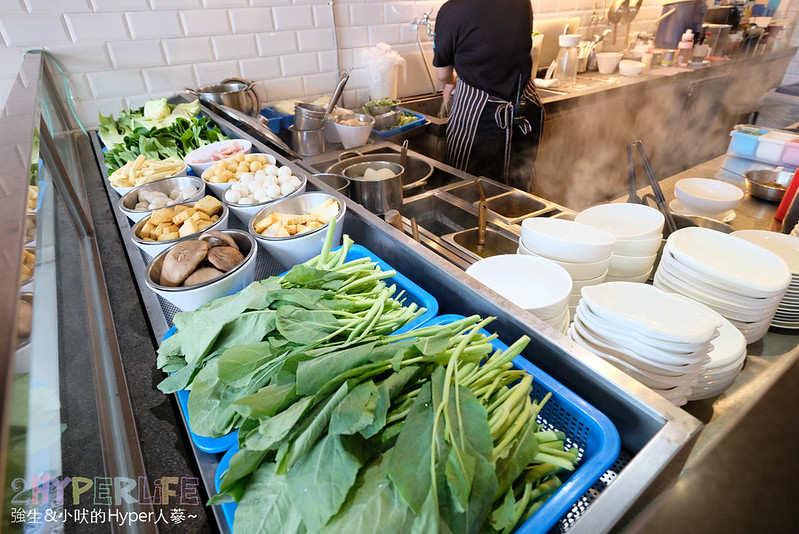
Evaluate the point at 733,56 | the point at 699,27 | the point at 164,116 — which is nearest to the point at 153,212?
the point at 164,116

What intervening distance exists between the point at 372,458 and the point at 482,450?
17 centimetres

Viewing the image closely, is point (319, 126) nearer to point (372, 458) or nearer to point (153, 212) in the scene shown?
point (153, 212)

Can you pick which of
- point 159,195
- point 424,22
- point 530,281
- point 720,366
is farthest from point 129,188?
point 424,22

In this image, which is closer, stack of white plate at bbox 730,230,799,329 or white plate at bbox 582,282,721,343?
white plate at bbox 582,282,721,343

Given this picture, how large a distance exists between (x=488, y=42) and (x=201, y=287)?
255 centimetres

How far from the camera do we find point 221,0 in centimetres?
280

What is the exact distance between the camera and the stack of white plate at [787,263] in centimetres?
130

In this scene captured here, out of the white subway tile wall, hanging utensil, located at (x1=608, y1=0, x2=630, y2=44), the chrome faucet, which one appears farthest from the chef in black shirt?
hanging utensil, located at (x1=608, y1=0, x2=630, y2=44)

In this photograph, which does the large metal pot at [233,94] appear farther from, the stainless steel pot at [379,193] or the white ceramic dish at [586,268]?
the white ceramic dish at [586,268]

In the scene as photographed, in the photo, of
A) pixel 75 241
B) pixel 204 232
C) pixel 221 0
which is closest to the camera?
pixel 204 232

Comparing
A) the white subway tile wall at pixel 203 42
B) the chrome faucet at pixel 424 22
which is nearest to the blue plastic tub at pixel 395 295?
the white subway tile wall at pixel 203 42

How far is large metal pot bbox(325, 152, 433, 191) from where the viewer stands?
2.32 metres

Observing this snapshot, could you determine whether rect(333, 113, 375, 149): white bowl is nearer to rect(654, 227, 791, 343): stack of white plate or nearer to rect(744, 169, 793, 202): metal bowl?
rect(654, 227, 791, 343): stack of white plate

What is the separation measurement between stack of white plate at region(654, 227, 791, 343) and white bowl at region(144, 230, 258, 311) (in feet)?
3.96
